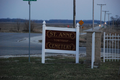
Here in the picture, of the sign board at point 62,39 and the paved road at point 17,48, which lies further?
the paved road at point 17,48

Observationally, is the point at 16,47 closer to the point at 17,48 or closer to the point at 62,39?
the point at 17,48

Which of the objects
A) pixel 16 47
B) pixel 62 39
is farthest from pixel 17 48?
pixel 62 39

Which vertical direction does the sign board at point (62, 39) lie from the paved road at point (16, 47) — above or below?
above

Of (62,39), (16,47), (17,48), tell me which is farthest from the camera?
(16,47)

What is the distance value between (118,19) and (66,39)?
114 m

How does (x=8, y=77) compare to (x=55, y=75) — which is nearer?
(x=8, y=77)

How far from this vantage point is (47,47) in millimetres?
9234

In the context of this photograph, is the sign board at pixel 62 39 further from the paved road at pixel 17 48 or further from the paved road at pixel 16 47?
the paved road at pixel 16 47

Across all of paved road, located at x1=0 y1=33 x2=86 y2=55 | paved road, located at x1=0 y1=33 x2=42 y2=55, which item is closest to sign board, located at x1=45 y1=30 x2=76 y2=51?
paved road, located at x1=0 y1=33 x2=86 y2=55

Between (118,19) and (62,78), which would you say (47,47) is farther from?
(118,19)

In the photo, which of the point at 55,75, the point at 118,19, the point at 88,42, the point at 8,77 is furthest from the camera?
the point at 118,19

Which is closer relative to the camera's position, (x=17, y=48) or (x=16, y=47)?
(x=17, y=48)

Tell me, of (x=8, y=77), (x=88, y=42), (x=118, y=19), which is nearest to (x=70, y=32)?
(x=88, y=42)

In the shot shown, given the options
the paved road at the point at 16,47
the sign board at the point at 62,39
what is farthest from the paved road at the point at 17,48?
the sign board at the point at 62,39
